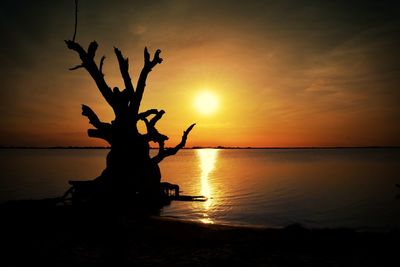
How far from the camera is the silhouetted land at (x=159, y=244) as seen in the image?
31.9ft

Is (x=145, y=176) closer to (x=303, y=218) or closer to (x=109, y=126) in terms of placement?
(x=109, y=126)

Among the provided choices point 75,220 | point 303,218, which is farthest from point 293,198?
point 75,220

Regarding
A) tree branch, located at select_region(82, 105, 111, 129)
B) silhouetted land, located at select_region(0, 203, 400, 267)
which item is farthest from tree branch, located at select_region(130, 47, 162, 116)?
silhouetted land, located at select_region(0, 203, 400, 267)

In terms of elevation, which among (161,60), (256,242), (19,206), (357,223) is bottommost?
(357,223)

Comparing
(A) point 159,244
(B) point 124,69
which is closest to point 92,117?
(B) point 124,69

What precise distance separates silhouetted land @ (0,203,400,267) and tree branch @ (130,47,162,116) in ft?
9.97

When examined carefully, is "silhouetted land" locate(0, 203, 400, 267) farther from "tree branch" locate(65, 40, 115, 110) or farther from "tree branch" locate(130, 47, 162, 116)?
"tree branch" locate(65, 40, 115, 110)

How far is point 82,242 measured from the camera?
1135 cm

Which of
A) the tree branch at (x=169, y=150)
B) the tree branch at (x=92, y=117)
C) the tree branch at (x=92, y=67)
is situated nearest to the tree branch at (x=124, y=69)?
the tree branch at (x=92, y=67)

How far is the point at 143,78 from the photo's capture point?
9.02 m

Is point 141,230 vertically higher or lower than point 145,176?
lower

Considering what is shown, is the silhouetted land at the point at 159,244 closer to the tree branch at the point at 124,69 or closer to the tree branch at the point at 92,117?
the tree branch at the point at 92,117

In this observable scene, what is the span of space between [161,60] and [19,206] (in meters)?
11.3

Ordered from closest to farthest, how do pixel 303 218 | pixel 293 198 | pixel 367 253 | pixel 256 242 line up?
1. pixel 367 253
2. pixel 256 242
3. pixel 303 218
4. pixel 293 198
